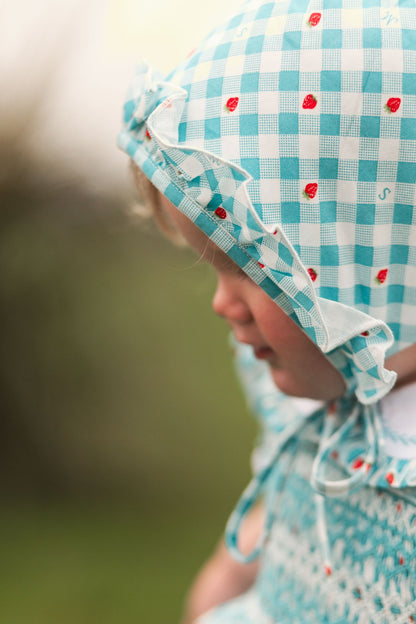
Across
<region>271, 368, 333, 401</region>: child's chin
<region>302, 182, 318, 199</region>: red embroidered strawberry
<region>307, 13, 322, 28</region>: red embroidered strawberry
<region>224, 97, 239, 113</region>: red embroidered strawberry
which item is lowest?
<region>271, 368, 333, 401</region>: child's chin

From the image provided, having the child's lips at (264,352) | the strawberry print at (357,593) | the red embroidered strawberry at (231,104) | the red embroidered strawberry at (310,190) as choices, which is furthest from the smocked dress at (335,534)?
the red embroidered strawberry at (231,104)

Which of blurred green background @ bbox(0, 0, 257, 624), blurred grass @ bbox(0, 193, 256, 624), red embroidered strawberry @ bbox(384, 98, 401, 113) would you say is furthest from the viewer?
blurred grass @ bbox(0, 193, 256, 624)

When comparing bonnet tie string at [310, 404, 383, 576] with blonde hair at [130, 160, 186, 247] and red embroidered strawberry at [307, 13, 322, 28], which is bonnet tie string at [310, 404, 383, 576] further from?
red embroidered strawberry at [307, 13, 322, 28]

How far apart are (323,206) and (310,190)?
0.02 m

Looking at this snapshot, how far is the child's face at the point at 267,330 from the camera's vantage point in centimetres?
64

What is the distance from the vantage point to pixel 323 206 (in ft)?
1.88

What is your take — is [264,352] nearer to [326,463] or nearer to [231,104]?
[326,463]

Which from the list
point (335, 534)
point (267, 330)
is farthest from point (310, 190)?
point (335, 534)

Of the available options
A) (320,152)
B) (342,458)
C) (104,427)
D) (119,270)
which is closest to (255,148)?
(320,152)

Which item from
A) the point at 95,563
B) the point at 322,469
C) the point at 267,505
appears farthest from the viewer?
the point at 95,563

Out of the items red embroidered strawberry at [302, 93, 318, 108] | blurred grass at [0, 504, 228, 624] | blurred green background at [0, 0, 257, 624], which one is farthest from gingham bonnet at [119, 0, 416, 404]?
blurred grass at [0, 504, 228, 624]

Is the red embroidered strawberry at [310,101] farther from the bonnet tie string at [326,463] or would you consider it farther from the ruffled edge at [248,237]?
the bonnet tie string at [326,463]

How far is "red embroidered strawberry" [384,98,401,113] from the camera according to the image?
21.4 inches

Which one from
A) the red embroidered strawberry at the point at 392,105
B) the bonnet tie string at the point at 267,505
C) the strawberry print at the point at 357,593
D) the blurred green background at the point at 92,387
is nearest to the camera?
the red embroidered strawberry at the point at 392,105
